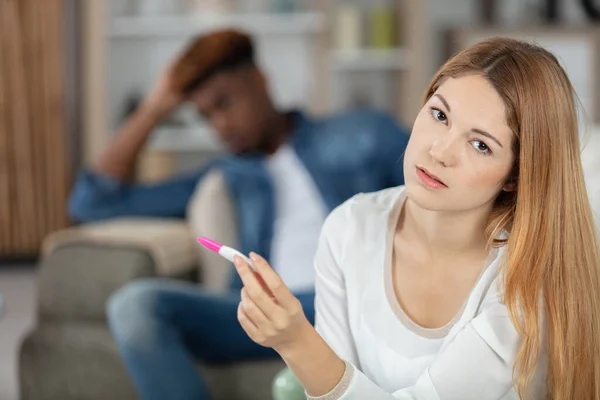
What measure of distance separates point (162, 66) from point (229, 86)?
109 inches

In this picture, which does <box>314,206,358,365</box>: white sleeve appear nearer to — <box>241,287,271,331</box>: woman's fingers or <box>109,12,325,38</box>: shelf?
<box>241,287,271,331</box>: woman's fingers

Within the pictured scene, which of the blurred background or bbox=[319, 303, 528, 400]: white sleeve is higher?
bbox=[319, 303, 528, 400]: white sleeve

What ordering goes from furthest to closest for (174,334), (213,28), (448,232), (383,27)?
(383,27) < (213,28) < (174,334) < (448,232)

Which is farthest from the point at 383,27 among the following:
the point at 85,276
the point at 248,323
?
the point at 248,323

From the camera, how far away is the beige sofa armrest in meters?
2.32

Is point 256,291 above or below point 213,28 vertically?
above

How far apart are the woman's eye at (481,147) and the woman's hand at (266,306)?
10.8 inches

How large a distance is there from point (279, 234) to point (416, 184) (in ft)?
4.10

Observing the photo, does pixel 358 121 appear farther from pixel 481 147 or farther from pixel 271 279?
pixel 271 279

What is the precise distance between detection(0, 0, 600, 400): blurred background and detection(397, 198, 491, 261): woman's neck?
3482 mm

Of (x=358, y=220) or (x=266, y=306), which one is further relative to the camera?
(x=358, y=220)

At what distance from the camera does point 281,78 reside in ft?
16.5

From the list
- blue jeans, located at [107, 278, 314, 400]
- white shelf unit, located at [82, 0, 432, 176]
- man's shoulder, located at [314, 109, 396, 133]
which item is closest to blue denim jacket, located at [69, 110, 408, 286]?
man's shoulder, located at [314, 109, 396, 133]

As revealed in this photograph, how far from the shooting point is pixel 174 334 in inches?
77.3
